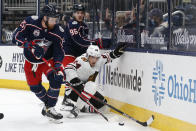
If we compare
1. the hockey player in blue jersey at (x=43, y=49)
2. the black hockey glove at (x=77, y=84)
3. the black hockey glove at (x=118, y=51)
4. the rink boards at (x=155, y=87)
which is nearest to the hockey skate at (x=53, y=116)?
the hockey player in blue jersey at (x=43, y=49)

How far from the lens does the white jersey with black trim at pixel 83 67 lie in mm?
6012

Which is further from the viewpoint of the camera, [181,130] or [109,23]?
[109,23]

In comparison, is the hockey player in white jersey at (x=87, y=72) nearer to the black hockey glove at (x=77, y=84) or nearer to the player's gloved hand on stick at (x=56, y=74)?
the black hockey glove at (x=77, y=84)

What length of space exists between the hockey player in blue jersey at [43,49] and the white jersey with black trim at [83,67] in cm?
29

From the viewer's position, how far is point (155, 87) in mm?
5145

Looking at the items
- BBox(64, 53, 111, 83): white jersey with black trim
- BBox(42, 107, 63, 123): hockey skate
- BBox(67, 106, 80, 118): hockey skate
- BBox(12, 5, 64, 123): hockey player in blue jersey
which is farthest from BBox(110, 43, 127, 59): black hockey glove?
BBox(42, 107, 63, 123): hockey skate

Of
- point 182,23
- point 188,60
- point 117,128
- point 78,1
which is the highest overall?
point 78,1

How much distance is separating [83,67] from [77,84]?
10.5 inches

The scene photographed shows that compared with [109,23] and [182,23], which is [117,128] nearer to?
[182,23]

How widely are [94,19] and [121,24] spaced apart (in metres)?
0.90

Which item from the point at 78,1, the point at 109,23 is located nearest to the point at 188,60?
the point at 109,23

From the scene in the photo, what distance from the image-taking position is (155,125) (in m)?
5.17

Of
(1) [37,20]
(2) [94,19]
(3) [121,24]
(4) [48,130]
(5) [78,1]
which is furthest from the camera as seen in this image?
(5) [78,1]

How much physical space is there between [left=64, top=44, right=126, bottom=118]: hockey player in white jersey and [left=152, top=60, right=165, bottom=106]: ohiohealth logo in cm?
93
